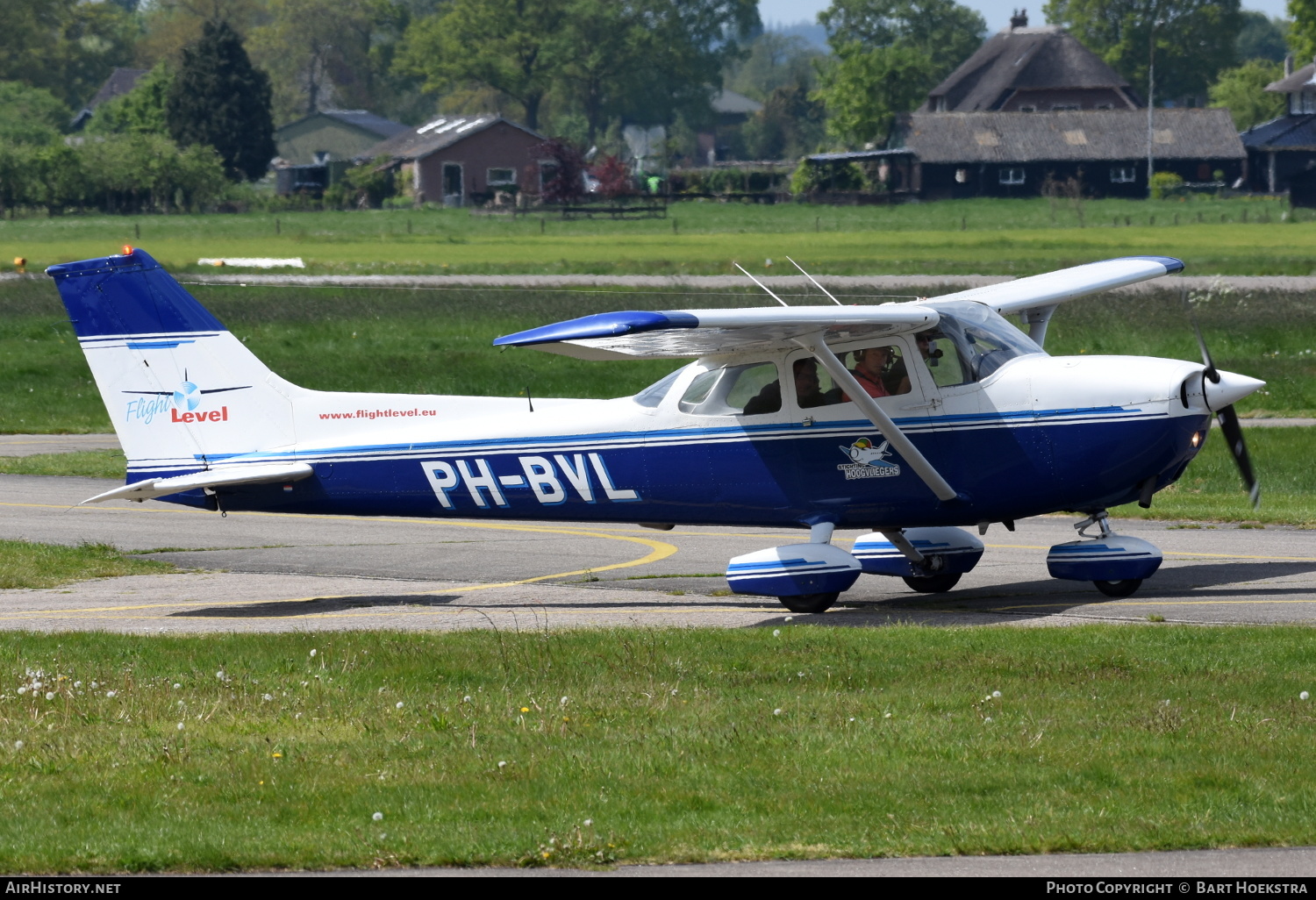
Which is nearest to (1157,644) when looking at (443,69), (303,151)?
(303,151)

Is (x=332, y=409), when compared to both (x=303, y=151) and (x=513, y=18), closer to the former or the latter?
(x=303, y=151)

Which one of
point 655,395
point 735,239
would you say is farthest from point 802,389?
point 735,239

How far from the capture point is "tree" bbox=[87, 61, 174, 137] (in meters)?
116

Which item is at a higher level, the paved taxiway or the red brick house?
the red brick house

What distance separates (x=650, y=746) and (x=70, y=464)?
62.5 feet

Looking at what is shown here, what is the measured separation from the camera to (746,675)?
1095 cm

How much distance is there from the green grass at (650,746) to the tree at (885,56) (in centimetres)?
10966

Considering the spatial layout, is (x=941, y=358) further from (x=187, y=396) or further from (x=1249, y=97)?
(x=1249, y=97)

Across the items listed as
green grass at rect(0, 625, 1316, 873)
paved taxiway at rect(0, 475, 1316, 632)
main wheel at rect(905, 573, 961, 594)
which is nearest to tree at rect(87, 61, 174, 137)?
paved taxiway at rect(0, 475, 1316, 632)

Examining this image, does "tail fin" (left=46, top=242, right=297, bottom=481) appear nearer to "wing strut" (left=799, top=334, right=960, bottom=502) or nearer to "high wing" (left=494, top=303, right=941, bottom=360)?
"high wing" (left=494, top=303, right=941, bottom=360)

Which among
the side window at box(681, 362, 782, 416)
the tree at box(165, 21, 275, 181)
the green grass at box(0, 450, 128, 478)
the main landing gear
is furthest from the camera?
the tree at box(165, 21, 275, 181)

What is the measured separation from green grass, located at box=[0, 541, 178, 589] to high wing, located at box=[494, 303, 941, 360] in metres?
6.55

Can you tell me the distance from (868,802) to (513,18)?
149 metres

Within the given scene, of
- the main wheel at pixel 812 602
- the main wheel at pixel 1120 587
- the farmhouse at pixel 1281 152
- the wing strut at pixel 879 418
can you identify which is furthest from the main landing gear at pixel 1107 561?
the farmhouse at pixel 1281 152
